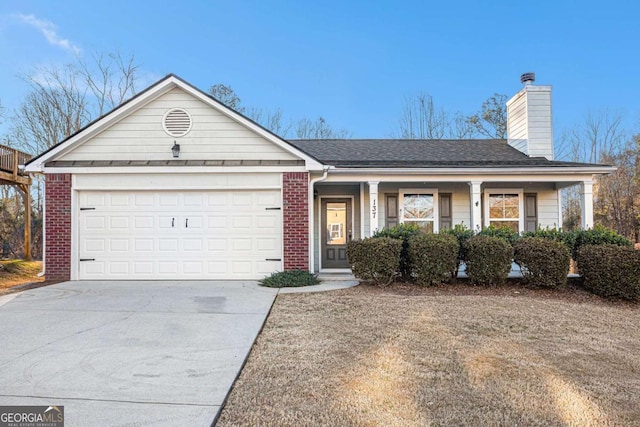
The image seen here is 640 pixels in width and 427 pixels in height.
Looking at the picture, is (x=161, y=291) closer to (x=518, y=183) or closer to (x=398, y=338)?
(x=398, y=338)

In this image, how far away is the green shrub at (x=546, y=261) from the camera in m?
7.11

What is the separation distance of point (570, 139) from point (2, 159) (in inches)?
1066

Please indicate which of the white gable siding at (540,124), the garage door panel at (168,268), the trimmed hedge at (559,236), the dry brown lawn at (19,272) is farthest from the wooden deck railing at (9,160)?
the white gable siding at (540,124)

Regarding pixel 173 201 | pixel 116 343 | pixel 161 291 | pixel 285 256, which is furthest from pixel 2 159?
A: pixel 116 343

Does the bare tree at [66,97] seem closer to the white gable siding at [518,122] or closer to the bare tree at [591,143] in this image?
the white gable siding at [518,122]

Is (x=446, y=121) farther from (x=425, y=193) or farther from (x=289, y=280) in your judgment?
(x=289, y=280)

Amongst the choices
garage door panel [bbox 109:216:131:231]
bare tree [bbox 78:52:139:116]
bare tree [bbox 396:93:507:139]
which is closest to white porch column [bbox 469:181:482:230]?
garage door panel [bbox 109:216:131:231]

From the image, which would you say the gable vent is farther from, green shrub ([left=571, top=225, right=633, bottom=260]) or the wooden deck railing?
green shrub ([left=571, top=225, right=633, bottom=260])

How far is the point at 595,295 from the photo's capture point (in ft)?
23.1

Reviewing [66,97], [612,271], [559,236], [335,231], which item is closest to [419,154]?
[335,231]

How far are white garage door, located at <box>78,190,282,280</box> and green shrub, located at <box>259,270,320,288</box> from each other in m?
0.57

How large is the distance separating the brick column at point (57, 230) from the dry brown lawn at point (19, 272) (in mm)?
1913

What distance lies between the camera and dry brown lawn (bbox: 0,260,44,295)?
967cm

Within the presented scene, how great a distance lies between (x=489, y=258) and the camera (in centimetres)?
727
